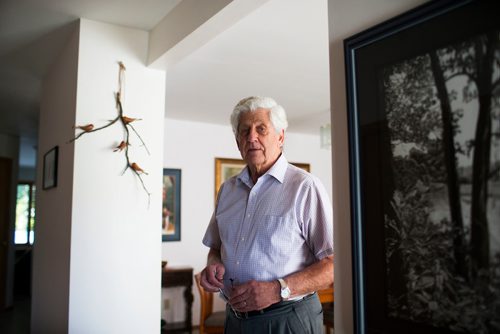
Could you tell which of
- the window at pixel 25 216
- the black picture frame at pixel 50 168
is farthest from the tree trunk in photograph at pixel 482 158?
the window at pixel 25 216

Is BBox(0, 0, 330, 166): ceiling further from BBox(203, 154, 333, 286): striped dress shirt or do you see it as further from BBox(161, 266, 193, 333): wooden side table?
BBox(161, 266, 193, 333): wooden side table

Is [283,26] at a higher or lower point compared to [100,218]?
higher

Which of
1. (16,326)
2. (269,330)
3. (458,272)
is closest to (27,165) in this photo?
(16,326)

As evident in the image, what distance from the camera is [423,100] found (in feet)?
3.25

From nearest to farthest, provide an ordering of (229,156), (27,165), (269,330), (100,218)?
(269,330), (100,218), (229,156), (27,165)

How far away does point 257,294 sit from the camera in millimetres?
1419

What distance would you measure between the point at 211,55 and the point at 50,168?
139cm

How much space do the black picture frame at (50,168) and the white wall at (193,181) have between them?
196 centimetres

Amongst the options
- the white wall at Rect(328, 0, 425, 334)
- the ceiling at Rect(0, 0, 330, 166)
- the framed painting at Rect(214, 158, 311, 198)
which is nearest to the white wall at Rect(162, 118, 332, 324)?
the framed painting at Rect(214, 158, 311, 198)

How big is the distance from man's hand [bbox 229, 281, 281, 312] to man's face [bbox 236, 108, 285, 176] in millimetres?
451

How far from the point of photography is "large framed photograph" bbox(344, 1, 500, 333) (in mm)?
861

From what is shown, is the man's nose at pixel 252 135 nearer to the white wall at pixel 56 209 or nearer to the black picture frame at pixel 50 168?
the white wall at pixel 56 209

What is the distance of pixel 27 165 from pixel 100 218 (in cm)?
861

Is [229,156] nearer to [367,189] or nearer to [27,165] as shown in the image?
[367,189]
